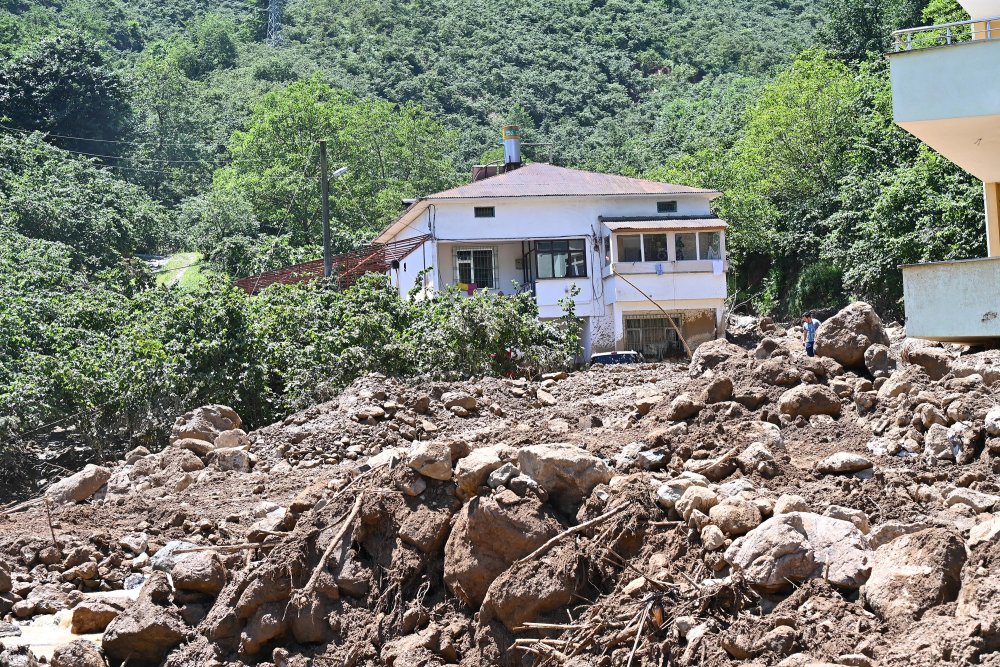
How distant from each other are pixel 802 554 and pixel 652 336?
27.1 m

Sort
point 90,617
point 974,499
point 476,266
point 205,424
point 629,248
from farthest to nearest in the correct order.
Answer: point 476,266
point 629,248
point 205,424
point 90,617
point 974,499

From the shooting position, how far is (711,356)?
1566cm

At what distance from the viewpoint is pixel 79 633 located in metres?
11.0

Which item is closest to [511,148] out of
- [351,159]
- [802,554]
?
[351,159]

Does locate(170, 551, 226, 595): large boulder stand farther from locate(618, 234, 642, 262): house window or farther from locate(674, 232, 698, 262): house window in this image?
locate(674, 232, 698, 262): house window

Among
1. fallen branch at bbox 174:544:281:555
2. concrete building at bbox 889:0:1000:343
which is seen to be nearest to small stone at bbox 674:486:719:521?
fallen branch at bbox 174:544:281:555

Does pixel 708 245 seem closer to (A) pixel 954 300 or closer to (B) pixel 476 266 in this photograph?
(B) pixel 476 266

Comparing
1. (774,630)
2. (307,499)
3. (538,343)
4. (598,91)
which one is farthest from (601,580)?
(598,91)

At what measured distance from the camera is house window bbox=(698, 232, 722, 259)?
114ft

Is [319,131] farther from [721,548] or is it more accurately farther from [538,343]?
[721,548]

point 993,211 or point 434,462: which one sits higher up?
point 993,211

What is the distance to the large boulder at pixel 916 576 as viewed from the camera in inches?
271

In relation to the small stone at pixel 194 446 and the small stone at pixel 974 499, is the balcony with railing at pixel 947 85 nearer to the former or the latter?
the small stone at pixel 974 499

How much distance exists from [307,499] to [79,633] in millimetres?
2382
